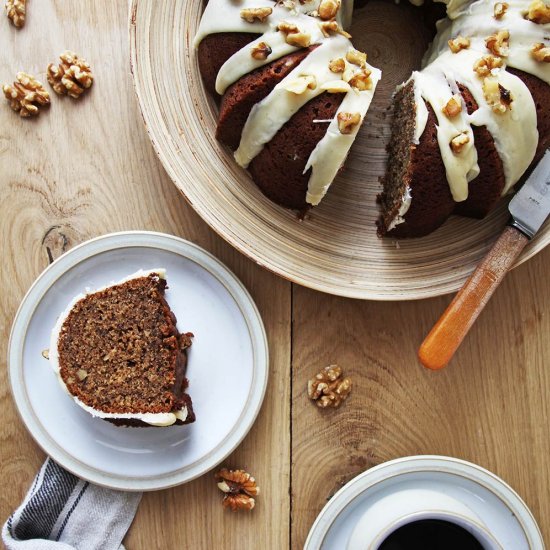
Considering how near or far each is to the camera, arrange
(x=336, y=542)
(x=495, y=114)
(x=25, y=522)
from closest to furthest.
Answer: (x=495, y=114)
(x=336, y=542)
(x=25, y=522)

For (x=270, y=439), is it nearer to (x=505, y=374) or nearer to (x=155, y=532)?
(x=155, y=532)

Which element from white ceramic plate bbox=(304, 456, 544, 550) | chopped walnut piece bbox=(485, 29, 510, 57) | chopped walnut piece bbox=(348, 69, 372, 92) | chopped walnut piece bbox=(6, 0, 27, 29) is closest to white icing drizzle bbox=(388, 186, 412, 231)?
chopped walnut piece bbox=(348, 69, 372, 92)

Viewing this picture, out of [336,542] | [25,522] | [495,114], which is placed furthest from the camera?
[25,522]

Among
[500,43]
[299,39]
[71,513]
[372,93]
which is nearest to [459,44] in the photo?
[500,43]

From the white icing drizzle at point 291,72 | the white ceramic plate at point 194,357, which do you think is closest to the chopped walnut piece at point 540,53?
the white icing drizzle at point 291,72

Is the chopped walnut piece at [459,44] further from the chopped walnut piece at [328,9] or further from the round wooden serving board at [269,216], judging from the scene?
the round wooden serving board at [269,216]

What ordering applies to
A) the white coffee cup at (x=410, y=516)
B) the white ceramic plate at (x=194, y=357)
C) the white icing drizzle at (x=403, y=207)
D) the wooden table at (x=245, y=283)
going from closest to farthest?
the white coffee cup at (x=410, y=516) < the white icing drizzle at (x=403, y=207) < the white ceramic plate at (x=194, y=357) < the wooden table at (x=245, y=283)

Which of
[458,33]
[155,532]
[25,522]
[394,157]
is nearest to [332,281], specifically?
[394,157]
